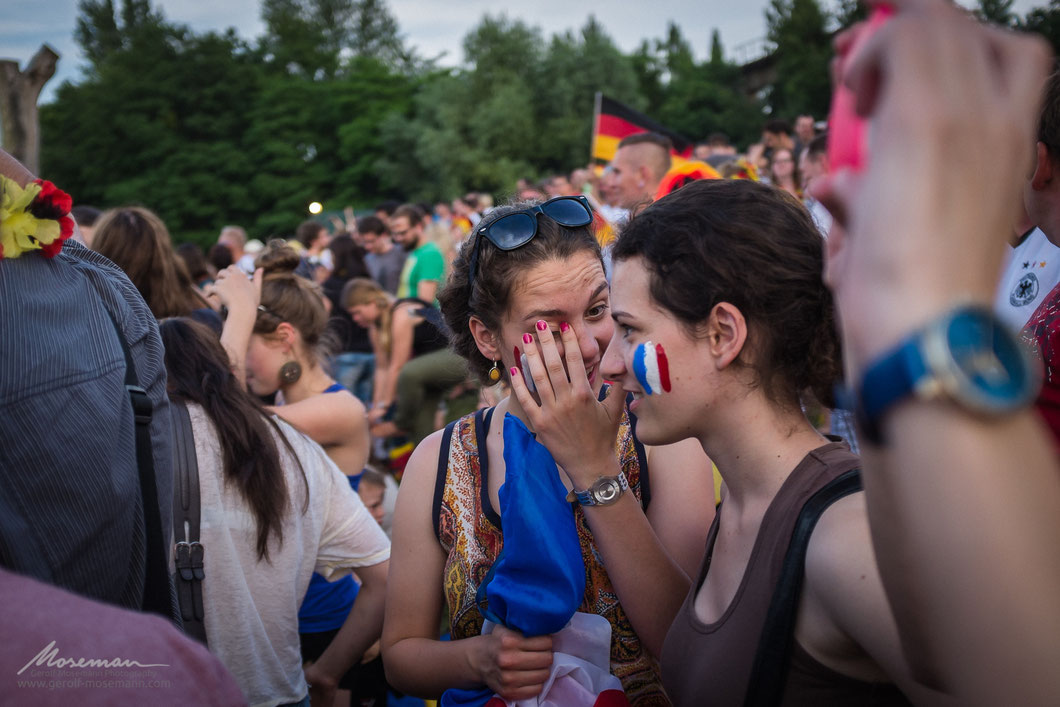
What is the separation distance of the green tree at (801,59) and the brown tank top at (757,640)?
113 feet

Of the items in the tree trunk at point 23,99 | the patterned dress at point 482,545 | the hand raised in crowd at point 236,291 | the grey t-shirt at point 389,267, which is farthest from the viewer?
the grey t-shirt at point 389,267

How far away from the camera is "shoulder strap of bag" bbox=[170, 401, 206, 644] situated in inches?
92.8

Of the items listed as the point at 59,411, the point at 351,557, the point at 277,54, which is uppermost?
the point at 277,54

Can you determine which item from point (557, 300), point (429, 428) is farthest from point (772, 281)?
point (429, 428)

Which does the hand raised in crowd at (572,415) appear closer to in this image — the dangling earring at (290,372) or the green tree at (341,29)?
the dangling earring at (290,372)

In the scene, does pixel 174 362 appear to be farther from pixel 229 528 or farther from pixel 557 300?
pixel 557 300

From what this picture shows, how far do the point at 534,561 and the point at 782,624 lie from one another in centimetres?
60

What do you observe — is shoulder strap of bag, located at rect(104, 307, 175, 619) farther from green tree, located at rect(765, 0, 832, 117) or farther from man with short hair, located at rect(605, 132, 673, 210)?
green tree, located at rect(765, 0, 832, 117)

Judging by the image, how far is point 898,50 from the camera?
0.60 m

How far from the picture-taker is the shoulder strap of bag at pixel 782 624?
4.48 feet

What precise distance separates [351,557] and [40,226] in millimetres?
1668

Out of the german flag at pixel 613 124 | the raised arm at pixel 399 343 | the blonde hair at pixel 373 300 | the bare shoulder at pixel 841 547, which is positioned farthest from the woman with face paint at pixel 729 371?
the german flag at pixel 613 124

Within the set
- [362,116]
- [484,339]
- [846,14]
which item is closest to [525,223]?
[484,339]
